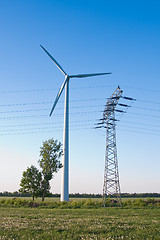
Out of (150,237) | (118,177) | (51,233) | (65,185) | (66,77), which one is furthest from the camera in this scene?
Answer: (66,77)

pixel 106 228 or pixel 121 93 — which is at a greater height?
pixel 121 93

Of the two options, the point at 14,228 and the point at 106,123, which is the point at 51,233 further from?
the point at 106,123

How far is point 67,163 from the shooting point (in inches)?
1763

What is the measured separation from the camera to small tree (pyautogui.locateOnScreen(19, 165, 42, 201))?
161 feet

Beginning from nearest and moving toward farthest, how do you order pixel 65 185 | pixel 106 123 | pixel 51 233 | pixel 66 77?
pixel 51 233 < pixel 65 185 < pixel 106 123 < pixel 66 77

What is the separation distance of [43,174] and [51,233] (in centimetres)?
3872

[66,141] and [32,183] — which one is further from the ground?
[66,141]

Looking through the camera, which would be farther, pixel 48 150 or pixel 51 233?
pixel 48 150

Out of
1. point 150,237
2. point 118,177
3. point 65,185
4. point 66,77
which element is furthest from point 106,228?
point 66,77

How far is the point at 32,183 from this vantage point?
4894cm

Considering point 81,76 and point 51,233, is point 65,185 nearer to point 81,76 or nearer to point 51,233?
point 81,76

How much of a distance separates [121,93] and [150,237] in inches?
1330

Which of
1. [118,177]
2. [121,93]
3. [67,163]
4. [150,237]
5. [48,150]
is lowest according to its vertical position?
[150,237]

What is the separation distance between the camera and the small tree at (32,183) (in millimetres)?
48969
